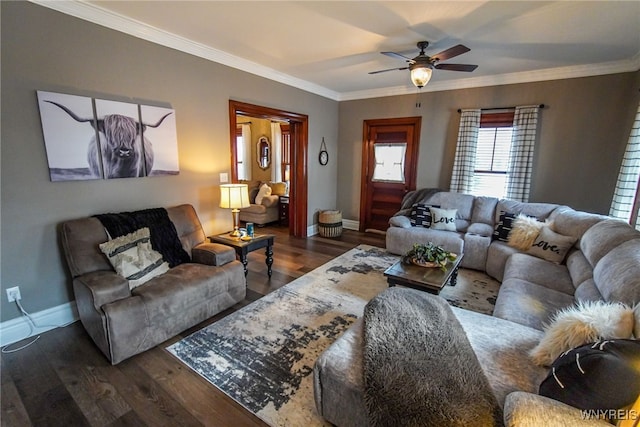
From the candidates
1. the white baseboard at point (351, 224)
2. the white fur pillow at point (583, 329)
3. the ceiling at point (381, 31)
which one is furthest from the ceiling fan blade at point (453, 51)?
the white baseboard at point (351, 224)

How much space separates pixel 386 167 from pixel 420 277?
3.21 metres

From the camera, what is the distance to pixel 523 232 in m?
3.40

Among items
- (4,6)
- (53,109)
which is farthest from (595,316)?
(4,6)

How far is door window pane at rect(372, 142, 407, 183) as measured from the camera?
17.4 feet

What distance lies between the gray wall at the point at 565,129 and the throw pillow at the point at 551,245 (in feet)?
4.10

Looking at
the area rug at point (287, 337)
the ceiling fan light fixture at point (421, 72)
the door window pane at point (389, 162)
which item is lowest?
the area rug at point (287, 337)

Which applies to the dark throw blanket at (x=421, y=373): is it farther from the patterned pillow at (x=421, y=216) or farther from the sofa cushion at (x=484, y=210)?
the sofa cushion at (x=484, y=210)

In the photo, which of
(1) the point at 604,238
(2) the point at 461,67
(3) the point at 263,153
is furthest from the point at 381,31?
(3) the point at 263,153

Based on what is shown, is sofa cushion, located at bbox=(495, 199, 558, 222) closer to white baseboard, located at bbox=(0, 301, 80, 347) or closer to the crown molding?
the crown molding

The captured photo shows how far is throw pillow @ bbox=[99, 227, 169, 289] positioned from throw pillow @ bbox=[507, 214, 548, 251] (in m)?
3.87

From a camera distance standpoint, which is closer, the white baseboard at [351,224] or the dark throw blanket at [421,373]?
the dark throw blanket at [421,373]

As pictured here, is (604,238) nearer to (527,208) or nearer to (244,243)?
(527,208)

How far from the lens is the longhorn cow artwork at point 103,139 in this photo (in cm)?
233

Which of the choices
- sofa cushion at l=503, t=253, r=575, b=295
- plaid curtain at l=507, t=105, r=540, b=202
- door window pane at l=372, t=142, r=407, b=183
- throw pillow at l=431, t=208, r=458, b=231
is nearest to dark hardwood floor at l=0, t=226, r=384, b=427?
sofa cushion at l=503, t=253, r=575, b=295
